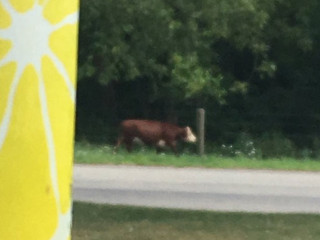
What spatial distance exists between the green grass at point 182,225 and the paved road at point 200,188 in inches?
43.0

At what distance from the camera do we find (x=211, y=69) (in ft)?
72.1

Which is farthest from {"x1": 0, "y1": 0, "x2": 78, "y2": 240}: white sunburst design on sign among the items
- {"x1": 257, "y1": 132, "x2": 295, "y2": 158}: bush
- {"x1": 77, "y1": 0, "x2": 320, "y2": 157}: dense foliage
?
{"x1": 257, "y1": 132, "x2": 295, "y2": 158}: bush

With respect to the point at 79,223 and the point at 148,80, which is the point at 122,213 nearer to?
the point at 79,223

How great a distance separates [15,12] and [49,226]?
649 mm

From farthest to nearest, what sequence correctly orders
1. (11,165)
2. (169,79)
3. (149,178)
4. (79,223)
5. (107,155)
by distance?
(169,79) < (107,155) < (149,178) < (79,223) < (11,165)

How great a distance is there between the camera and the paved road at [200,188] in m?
11.2

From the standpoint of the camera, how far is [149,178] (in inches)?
559

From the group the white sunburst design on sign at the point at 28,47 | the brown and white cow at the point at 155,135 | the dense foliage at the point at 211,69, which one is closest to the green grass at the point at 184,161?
the brown and white cow at the point at 155,135

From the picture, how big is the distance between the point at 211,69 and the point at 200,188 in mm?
9368

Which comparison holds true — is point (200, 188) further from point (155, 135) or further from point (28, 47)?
point (28, 47)

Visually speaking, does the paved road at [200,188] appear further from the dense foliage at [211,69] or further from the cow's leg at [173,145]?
the dense foliage at [211,69]

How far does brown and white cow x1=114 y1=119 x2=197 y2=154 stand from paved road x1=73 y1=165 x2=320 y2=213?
10.9 feet

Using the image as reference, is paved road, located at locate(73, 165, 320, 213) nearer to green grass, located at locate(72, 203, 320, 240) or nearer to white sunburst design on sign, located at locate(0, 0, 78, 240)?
green grass, located at locate(72, 203, 320, 240)

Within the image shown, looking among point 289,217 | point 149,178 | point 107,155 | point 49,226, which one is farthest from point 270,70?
point 49,226
